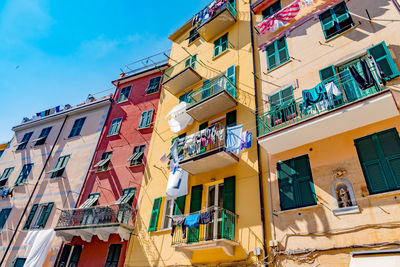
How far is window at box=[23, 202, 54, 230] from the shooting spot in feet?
54.5

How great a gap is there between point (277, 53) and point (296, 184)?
22.3 feet

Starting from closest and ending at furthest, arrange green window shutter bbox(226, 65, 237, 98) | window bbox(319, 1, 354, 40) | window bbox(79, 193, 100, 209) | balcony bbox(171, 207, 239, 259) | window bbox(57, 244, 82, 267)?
balcony bbox(171, 207, 239, 259) → window bbox(319, 1, 354, 40) → green window shutter bbox(226, 65, 237, 98) → window bbox(57, 244, 82, 267) → window bbox(79, 193, 100, 209)

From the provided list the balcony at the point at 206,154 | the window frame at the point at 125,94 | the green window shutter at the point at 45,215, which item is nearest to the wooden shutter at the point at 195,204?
the balcony at the point at 206,154

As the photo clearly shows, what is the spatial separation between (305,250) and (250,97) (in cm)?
715

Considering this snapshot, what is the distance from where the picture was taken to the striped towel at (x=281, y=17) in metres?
12.9

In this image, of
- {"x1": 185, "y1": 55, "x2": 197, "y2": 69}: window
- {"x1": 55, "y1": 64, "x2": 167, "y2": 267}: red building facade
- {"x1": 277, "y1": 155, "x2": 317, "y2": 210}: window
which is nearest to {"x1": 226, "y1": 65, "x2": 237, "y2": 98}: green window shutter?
{"x1": 185, "y1": 55, "x2": 197, "y2": 69}: window

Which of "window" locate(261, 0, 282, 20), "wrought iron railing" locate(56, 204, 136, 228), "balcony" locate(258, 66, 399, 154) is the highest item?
"window" locate(261, 0, 282, 20)

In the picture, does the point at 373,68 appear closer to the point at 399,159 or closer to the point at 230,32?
the point at 399,159

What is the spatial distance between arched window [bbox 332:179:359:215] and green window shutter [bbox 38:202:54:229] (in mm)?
16553

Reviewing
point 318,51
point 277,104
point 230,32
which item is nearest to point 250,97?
point 277,104

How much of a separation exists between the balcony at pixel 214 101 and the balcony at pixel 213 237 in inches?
205

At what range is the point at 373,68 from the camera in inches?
326

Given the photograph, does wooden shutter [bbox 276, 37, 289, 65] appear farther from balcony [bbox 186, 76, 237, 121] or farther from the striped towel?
balcony [bbox 186, 76, 237, 121]

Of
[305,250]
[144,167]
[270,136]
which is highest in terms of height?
[144,167]
